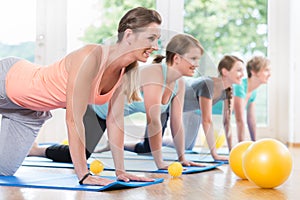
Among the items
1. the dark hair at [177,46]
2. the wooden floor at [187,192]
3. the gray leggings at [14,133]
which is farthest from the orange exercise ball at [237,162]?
the gray leggings at [14,133]

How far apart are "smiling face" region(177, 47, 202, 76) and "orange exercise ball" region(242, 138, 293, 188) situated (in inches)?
19.2

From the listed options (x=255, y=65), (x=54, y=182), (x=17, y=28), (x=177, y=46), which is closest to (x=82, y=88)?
(x=54, y=182)

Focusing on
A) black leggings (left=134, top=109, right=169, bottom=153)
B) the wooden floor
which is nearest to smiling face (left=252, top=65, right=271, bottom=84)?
Answer: black leggings (left=134, top=109, right=169, bottom=153)

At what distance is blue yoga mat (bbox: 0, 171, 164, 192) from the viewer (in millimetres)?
1788

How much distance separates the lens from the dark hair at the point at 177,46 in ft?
6.86

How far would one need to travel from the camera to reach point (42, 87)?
2012 millimetres

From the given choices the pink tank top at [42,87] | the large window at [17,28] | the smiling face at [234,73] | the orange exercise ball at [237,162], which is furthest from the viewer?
the large window at [17,28]

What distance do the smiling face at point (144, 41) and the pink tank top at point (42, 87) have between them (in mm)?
116

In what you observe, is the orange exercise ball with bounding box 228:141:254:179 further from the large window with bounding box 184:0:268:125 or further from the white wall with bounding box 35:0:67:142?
the large window with bounding box 184:0:268:125

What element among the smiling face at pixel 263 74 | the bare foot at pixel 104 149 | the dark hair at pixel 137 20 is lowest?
the bare foot at pixel 104 149

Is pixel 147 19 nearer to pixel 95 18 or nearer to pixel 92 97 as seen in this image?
pixel 92 97

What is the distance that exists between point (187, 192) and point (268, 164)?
30 cm

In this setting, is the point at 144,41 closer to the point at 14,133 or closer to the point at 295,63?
the point at 14,133

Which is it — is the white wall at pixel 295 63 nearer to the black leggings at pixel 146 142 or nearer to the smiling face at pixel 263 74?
the smiling face at pixel 263 74
